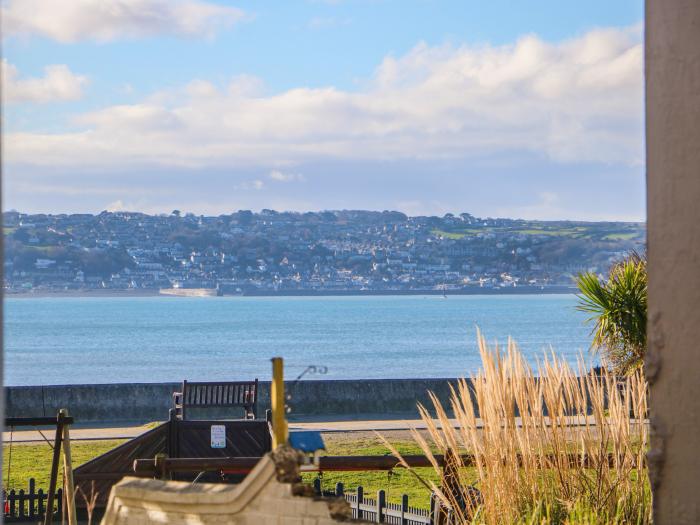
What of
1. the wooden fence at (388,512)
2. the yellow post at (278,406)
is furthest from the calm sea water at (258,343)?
the yellow post at (278,406)

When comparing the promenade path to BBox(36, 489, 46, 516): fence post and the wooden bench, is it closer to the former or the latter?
the wooden bench

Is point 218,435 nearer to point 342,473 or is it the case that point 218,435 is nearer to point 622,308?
point 342,473

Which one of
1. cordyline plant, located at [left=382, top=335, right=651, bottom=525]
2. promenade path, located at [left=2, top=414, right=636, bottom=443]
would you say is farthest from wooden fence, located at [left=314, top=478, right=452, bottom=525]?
promenade path, located at [left=2, top=414, right=636, bottom=443]

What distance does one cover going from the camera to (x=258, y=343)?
311ft

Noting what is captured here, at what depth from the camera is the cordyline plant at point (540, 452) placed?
5.51 metres

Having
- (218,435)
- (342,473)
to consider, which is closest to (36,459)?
(342,473)

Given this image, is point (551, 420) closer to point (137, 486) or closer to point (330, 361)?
point (137, 486)

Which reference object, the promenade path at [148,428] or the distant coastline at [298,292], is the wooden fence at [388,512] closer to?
the promenade path at [148,428]

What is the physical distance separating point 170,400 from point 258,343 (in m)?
75.2

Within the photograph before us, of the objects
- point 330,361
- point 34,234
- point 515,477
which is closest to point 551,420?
point 515,477

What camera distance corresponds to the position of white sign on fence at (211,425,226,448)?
987 centimetres

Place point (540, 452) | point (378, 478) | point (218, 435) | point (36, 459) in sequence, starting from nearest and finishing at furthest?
point (540, 452) → point (218, 435) → point (378, 478) → point (36, 459)

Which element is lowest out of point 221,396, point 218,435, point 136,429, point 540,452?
point 136,429

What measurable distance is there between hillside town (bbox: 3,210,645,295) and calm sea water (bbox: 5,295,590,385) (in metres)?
9.85
